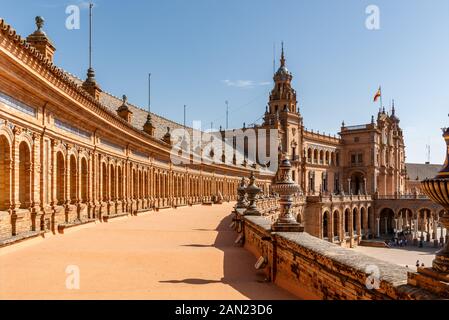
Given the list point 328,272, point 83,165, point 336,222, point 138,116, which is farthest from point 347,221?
point 328,272

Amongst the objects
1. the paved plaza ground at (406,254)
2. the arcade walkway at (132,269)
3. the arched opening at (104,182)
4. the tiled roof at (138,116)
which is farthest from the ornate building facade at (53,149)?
the paved plaza ground at (406,254)

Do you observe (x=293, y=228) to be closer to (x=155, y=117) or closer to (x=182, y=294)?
(x=182, y=294)

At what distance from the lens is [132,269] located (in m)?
9.79

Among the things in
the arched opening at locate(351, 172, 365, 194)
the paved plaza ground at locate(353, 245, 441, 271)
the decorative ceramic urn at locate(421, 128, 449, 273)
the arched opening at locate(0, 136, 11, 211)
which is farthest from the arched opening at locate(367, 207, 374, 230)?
the decorative ceramic urn at locate(421, 128, 449, 273)

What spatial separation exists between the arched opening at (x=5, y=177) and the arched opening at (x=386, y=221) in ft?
241

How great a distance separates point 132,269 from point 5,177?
5.75 m

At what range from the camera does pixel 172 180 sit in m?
41.5

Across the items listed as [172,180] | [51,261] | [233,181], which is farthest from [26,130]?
[233,181]

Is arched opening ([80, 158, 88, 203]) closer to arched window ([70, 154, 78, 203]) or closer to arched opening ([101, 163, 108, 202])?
arched window ([70, 154, 78, 203])

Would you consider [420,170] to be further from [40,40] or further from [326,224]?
[40,40]

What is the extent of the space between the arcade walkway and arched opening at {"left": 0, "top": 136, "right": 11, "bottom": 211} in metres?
1.33

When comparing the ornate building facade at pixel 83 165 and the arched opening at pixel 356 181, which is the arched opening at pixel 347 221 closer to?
the ornate building facade at pixel 83 165

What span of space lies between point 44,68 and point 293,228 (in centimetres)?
975

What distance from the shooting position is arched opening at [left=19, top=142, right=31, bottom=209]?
1423 centimetres
